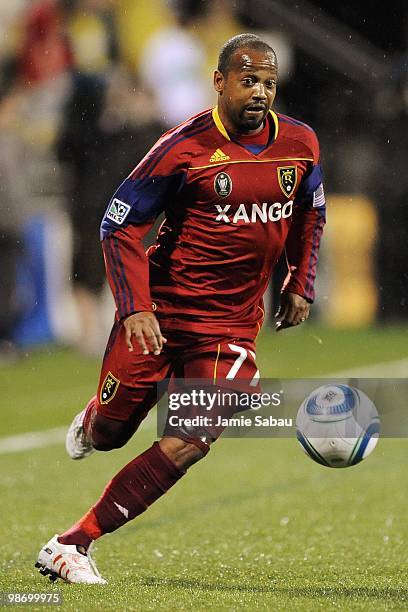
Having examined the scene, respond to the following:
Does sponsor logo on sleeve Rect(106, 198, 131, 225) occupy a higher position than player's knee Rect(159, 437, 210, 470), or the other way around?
sponsor logo on sleeve Rect(106, 198, 131, 225)

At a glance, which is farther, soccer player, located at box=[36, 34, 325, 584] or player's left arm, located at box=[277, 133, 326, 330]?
player's left arm, located at box=[277, 133, 326, 330]

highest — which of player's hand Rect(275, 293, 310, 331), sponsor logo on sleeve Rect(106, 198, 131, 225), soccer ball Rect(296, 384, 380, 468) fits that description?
sponsor logo on sleeve Rect(106, 198, 131, 225)

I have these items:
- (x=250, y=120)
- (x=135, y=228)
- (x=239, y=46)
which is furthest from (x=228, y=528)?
(x=239, y=46)

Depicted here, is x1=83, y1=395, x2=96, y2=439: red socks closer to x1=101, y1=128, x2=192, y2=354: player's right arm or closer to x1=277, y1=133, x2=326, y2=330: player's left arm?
x1=101, y1=128, x2=192, y2=354: player's right arm

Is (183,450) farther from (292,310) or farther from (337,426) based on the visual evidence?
(292,310)

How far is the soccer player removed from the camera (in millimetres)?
5297

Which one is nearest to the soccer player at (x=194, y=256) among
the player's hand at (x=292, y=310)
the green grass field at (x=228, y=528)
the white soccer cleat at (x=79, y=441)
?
the player's hand at (x=292, y=310)

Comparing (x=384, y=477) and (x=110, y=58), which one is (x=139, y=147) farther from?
(x=384, y=477)

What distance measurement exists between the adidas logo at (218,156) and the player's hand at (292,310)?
805 millimetres

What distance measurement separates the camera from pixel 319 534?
652 cm

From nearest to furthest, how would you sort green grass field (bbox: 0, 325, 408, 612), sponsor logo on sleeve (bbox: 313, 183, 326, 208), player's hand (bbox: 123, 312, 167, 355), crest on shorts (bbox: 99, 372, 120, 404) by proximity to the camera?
green grass field (bbox: 0, 325, 408, 612), player's hand (bbox: 123, 312, 167, 355), crest on shorts (bbox: 99, 372, 120, 404), sponsor logo on sleeve (bbox: 313, 183, 326, 208)

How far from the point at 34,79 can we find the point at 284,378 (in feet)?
14.4

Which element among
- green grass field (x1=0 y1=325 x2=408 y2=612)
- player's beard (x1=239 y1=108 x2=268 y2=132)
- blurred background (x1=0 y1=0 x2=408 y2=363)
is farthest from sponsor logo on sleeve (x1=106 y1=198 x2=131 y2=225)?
blurred background (x1=0 y1=0 x2=408 y2=363)

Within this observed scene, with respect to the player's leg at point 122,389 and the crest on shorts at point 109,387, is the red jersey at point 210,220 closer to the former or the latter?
the player's leg at point 122,389
